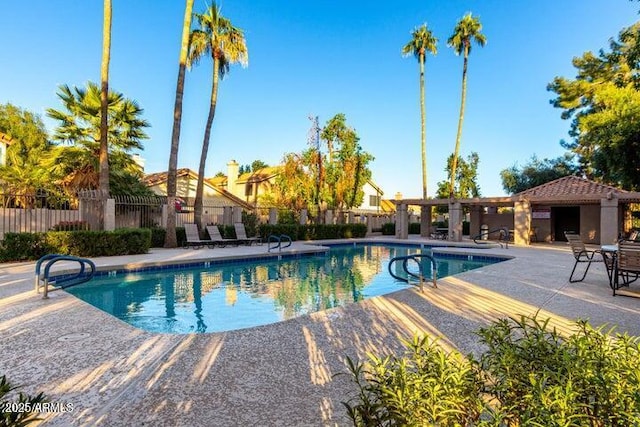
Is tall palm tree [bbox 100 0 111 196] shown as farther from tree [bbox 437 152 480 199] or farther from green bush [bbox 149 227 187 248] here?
tree [bbox 437 152 480 199]

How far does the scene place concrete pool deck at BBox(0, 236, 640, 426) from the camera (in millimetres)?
2746

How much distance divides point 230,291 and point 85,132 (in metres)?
14.4

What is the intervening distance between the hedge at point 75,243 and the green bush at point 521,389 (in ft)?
43.3

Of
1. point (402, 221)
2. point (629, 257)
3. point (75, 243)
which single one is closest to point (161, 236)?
point (75, 243)

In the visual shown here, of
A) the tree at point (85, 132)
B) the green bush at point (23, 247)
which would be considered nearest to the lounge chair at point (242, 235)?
the tree at point (85, 132)

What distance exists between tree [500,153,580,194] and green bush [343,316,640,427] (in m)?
35.3

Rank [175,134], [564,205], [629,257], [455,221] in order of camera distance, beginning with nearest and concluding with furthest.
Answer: [629,257]
[175,134]
[455,221]
[564,205]

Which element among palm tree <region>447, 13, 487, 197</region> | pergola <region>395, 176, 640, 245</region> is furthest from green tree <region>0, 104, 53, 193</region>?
palm tree <region>447, 13, 487, 197</region>

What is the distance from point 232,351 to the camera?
393cm

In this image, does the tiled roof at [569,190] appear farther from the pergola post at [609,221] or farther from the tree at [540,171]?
the tree at [540,171]

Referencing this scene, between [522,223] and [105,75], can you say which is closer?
[105,75]

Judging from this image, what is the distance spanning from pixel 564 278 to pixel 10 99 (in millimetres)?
44034

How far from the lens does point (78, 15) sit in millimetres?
15219

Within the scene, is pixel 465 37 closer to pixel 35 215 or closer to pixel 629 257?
pixel 629 257
